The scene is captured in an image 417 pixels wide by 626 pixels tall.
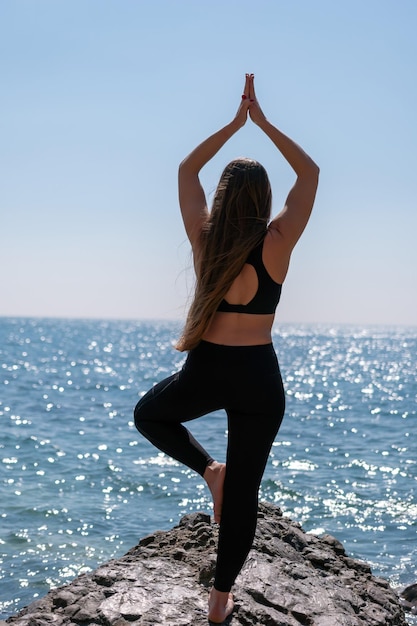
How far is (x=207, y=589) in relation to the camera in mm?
5574

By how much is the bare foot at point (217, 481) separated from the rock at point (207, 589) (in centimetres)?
83

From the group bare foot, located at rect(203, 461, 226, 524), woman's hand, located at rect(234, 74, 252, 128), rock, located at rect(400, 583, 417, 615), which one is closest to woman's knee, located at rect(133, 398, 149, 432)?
bare foot, located at rect(203, 461, 226, 524)

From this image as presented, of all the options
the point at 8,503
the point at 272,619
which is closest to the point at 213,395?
the point at 272,619

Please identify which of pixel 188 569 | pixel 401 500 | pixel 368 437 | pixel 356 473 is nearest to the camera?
pixel 188 569

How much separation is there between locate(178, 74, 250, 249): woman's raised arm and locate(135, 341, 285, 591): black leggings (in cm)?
76

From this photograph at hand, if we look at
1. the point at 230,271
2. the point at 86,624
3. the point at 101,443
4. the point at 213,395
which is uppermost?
the point at 230,271

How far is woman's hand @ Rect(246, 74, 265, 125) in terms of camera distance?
4801 mm

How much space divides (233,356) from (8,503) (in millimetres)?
10701

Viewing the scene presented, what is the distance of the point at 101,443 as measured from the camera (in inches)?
828

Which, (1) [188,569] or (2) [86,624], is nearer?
(2) [86,624]

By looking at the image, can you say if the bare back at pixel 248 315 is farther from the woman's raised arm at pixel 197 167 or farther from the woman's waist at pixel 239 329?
the woman's raised arm at pixel 197 167

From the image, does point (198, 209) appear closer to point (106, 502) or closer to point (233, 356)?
point (233, 356)

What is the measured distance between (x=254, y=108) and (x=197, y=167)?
1.61ft

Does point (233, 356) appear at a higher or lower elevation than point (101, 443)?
higher
